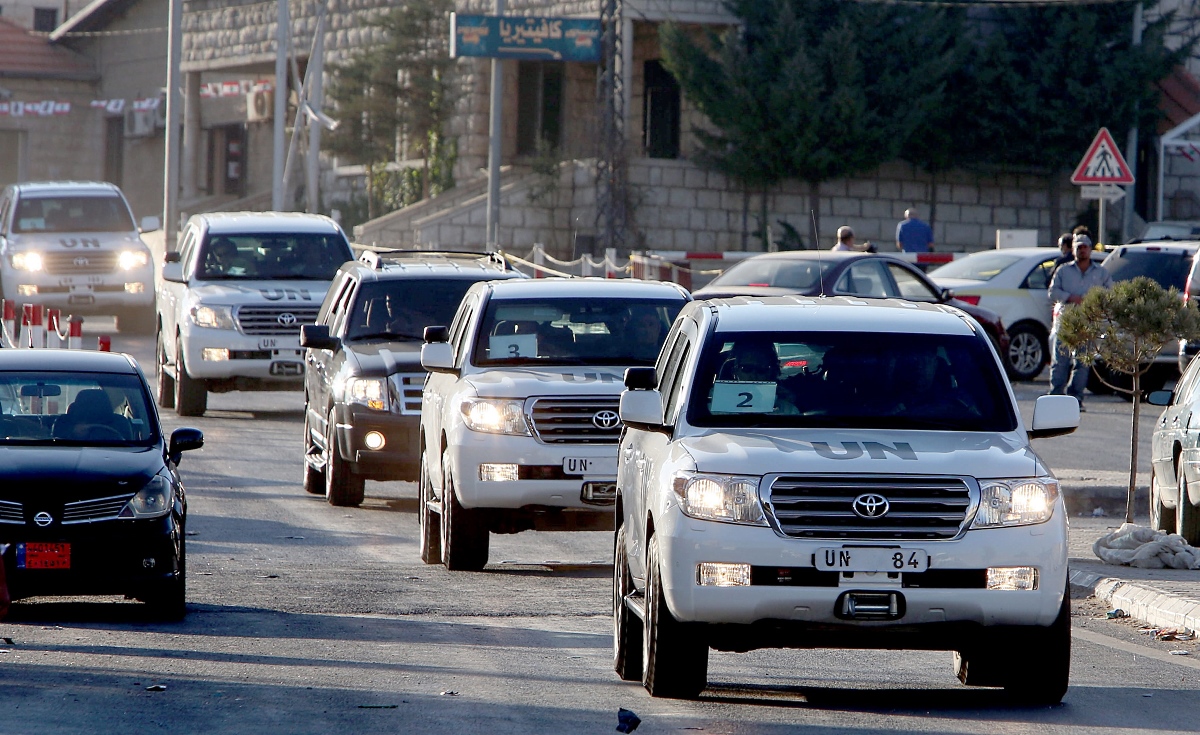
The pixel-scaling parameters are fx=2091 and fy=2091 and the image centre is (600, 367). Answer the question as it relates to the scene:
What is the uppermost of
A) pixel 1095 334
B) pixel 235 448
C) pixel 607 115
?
pixel 607 115

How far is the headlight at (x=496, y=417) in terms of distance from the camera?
1227 centimetres

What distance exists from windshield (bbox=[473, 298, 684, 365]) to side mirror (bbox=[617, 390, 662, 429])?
4.71 meters

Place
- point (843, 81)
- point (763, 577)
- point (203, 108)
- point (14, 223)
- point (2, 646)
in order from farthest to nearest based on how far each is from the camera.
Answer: point (203, 108) < point (843, 81) < point (14, 223) < point (2, 646) < point (763, 577)

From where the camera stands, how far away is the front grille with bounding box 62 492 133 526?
10.1 metres

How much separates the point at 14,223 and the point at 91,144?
36.4m

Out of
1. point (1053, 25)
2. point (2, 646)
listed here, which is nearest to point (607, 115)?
point (1053, 25)

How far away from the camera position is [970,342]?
337 inches

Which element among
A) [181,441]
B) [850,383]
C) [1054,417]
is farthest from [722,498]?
[181,441]

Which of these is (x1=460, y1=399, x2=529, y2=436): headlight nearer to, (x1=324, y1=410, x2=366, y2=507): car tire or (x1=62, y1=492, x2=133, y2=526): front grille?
(x1=62, y1=492, x2=133, y2=526): front grille

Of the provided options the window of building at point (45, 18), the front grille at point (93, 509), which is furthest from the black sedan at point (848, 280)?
the window of building at point (45, 18)

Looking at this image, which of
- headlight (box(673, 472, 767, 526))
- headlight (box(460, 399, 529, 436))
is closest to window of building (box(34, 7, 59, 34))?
headlight (box(460, 399, 529, 436))

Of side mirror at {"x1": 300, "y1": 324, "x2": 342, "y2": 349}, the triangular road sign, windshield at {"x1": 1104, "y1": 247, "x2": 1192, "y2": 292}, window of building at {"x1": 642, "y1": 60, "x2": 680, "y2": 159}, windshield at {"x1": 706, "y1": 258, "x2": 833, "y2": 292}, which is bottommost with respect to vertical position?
side mirror at {"x1": 300, "y1": 324, "x2": 342, "y2": 349}

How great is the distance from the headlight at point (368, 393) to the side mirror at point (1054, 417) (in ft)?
24.7

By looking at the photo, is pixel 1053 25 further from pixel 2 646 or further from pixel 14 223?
pixel 2 646
